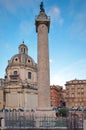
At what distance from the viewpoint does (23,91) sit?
189ft

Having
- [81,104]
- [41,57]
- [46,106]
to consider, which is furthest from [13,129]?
[81,104]

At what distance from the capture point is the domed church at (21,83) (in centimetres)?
5716

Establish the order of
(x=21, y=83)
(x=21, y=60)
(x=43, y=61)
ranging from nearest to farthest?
1. (x=43, y=61)
2. (x=21, y=83)
3. (x=21, y=60)

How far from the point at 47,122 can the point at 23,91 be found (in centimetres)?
3529

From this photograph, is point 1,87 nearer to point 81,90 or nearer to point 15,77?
point 15,77

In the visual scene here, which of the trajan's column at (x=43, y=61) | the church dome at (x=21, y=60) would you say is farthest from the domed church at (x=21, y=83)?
the trajan's column at (x=43, y=61)

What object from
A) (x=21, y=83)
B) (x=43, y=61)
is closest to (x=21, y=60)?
(x=21, y=83)

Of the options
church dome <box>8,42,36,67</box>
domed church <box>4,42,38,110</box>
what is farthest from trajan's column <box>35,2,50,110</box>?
church dome <box>8,42,36,67</box>

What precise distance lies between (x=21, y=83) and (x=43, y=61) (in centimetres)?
3110

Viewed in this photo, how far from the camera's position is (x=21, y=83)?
57.8 m

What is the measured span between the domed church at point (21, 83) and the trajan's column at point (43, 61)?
2948cm

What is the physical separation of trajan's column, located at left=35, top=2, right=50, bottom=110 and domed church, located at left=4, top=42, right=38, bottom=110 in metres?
29.5

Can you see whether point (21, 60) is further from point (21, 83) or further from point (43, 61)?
point (43, 61)

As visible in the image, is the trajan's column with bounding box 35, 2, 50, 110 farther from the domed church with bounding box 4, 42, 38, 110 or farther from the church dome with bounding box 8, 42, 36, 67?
the church dome with bounding box 8, 42, 36, 67
